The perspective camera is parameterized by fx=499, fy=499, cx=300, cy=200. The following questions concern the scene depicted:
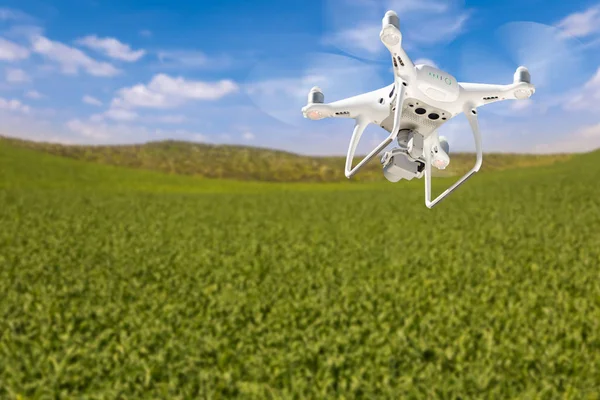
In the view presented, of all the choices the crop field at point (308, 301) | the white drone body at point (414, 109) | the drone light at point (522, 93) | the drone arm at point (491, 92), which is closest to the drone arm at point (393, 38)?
the white drone body at point (414, 109)

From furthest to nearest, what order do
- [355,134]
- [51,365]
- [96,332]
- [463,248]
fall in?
[463,248], [96,332], [51,365], [355,134]

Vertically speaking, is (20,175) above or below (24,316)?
above

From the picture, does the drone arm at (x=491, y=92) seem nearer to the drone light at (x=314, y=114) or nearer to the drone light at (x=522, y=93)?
the drone light at (x=522, y=93)

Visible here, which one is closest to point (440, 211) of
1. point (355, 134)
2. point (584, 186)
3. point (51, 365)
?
point (584, 186)

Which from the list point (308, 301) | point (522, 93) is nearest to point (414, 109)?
point (522, 93)

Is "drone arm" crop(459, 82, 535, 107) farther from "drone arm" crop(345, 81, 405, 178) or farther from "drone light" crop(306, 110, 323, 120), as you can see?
"drone light" crop(306, 110, 323, 120)

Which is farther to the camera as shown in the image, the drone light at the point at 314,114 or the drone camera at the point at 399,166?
the drone light at the point at 314,114

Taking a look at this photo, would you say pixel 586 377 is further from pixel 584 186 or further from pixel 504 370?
pixel 584 186
